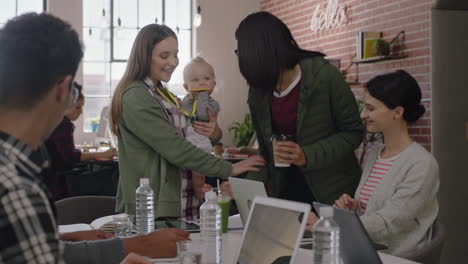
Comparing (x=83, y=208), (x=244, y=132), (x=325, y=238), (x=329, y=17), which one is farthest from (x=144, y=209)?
(x=244, y=132)

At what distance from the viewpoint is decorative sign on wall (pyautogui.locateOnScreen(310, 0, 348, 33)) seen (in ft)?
23.6

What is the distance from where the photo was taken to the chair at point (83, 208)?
283cm

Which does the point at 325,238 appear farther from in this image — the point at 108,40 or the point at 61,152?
the point at 108,40

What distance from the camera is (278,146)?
2373mm

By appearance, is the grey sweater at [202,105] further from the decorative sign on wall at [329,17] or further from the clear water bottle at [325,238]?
the decorative sign on wall at [329,17]

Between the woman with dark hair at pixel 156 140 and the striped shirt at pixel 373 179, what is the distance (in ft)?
1.46

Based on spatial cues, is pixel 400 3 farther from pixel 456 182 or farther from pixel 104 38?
pixel 104 38

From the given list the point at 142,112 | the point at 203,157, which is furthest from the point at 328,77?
the point at 142,112

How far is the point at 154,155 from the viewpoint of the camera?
8.18ft

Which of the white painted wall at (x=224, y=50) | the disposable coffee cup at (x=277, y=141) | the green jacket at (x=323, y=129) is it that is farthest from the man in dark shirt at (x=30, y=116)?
the white painted wall at (x=224, y=50)

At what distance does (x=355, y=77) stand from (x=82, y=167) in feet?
10.5

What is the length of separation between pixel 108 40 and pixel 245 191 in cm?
709

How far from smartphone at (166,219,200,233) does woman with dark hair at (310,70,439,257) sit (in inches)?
19.1

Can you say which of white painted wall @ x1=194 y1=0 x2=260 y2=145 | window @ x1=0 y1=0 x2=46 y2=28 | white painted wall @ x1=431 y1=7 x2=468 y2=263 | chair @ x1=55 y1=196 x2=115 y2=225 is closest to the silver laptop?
chair @ x1=55 y1=196 x2=115 y2=225
